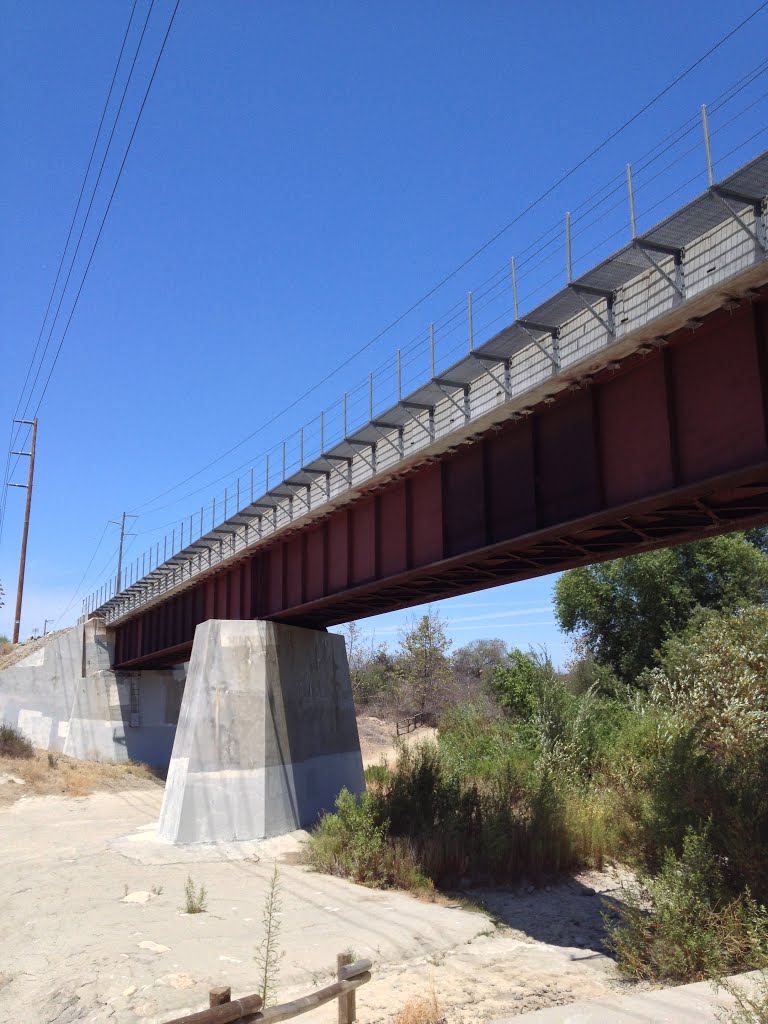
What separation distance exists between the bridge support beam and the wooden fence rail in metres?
11.9

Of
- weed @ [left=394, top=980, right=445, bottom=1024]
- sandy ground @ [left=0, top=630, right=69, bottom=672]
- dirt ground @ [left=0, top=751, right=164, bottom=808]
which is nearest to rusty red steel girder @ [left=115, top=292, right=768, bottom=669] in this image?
weed @ [left=394, top=980, right=445, bottom=1024]

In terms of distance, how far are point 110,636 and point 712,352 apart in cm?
3786

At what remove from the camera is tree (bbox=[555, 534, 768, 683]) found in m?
37.1

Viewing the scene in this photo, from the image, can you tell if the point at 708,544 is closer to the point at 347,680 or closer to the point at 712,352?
the point at 347,680

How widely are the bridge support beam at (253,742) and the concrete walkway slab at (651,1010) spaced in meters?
14.1

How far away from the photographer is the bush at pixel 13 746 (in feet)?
111

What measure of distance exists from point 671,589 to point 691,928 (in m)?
28.8

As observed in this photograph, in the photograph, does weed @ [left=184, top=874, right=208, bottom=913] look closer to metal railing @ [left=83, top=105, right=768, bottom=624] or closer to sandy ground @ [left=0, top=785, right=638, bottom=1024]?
sandy ground @ [left=0, top=785, right=638, bottom=1024]

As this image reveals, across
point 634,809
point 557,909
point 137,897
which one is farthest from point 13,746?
point 557,909

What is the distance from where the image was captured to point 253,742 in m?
20.5

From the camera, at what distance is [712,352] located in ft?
32.6

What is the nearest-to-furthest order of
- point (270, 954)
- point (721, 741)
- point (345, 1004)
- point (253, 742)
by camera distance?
point (345, 1004) → point (270, 954) → point (253, 742) → point (721, 741)

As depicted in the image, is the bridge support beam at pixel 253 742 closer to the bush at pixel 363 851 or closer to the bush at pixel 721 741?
the bush at pixel 363 851

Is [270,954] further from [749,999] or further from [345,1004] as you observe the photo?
[749,999]
